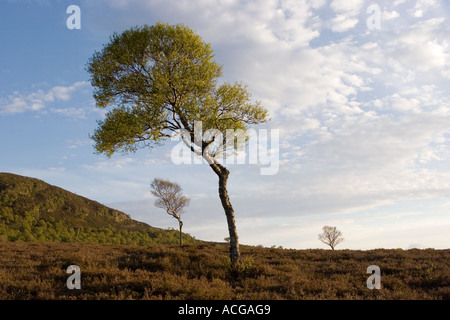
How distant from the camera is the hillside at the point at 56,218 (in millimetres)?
75438

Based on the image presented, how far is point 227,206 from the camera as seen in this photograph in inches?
667

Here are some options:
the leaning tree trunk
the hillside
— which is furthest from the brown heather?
the hillside

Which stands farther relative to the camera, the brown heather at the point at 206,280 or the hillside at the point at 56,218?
the hillside at the point at 56,218

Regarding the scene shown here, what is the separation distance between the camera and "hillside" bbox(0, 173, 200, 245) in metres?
75.4

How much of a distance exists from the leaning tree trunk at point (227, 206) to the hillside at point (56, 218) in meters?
64.8

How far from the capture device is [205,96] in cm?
1823

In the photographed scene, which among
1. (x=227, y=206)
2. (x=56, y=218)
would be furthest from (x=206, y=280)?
(x=56, y=218)

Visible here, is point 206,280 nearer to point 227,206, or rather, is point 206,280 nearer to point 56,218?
point 227,206

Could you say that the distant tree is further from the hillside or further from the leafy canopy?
the hillside

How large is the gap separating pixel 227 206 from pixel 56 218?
92.5 m

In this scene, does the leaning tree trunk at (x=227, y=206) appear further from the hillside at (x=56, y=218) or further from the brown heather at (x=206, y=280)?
the hillside at (x=56, y=218)

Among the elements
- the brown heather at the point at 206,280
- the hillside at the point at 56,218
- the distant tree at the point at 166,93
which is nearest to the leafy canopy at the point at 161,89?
the distant tree at the point at 166,93
